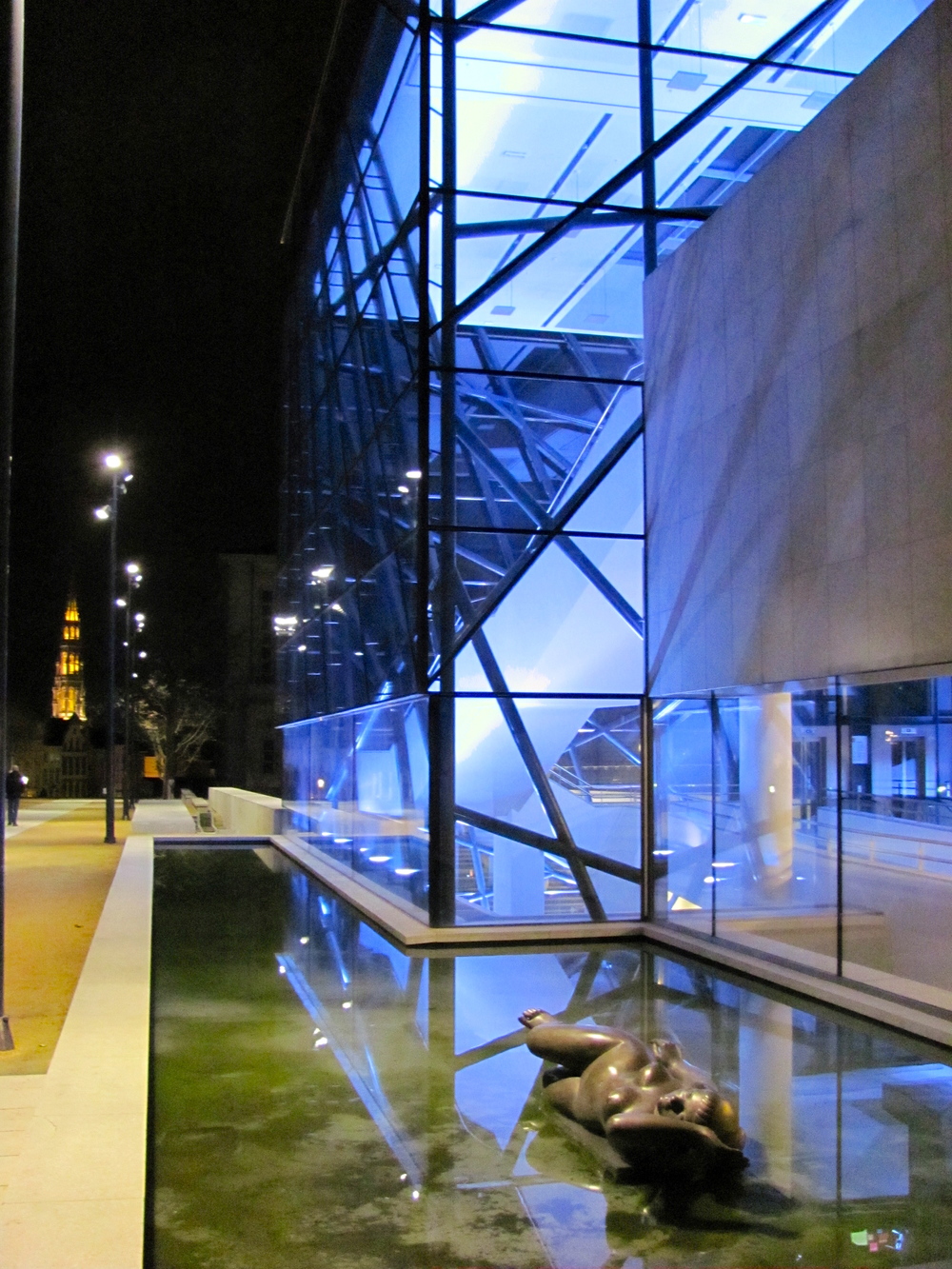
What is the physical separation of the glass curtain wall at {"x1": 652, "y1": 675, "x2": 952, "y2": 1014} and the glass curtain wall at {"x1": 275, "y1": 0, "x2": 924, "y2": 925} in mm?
1508

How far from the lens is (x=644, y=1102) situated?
20.4 ft

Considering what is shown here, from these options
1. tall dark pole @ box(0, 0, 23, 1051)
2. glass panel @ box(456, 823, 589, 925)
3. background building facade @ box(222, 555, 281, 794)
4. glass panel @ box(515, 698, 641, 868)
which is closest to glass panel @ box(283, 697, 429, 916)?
glass panel @ box(456, 823, 589, 925)

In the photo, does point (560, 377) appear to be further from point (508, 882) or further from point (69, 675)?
point (69, 675)

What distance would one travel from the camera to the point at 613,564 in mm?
14797

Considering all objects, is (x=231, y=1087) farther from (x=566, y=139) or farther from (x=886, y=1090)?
(x=566, y=139)

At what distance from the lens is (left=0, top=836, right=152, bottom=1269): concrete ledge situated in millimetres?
4766

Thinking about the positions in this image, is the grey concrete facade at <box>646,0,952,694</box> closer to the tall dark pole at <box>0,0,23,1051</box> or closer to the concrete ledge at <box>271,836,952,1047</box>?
the concrete ledge at <box>271,836,952,1047</box>

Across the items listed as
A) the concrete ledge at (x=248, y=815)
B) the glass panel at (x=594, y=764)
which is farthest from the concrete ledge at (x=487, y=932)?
the concrete ledge at (x=248, y=815)

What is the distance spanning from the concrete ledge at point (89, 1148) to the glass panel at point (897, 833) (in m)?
6.23

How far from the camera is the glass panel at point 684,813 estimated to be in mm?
13688

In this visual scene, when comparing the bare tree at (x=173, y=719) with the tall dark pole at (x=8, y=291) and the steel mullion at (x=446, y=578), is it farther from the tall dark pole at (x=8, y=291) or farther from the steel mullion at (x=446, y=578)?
the tall dark pole at (x=8, y=291)

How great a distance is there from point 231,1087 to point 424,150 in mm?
11110

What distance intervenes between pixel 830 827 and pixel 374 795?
7954 mm

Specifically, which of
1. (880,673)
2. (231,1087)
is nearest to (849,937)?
(880,673)
